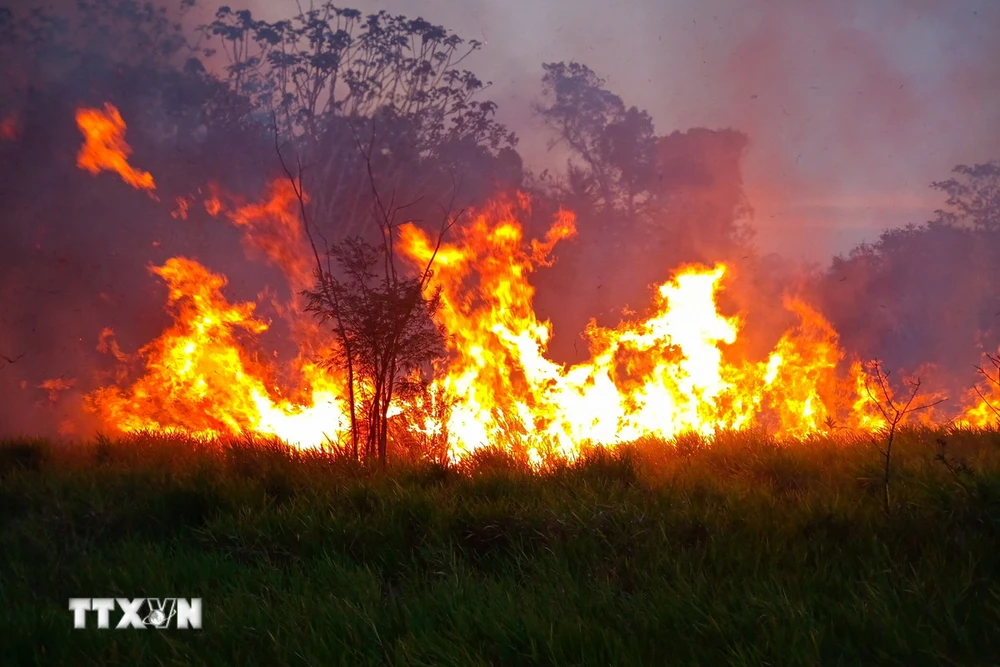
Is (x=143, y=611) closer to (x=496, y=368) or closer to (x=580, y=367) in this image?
(x=496, y=368)

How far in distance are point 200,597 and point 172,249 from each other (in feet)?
30.1

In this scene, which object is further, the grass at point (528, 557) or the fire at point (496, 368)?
the fire at point (496, 368)

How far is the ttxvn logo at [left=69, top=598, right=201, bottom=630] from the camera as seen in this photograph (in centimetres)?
397

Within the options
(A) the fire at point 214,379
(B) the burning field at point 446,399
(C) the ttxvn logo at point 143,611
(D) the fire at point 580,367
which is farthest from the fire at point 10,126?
(C) the ttxvn logo at point 143,611

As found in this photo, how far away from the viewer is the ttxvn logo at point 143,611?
3973 millimetres

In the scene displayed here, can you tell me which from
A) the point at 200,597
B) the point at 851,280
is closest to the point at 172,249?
the point at 200,597

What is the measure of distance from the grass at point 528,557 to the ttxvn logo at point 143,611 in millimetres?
100

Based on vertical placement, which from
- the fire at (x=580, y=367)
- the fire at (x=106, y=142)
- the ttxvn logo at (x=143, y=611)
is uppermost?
the fire at (x=106, y=142)

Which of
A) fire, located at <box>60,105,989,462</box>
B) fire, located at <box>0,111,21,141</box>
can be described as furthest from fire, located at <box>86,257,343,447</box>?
fire, located at <box>0,111,21,141</box>

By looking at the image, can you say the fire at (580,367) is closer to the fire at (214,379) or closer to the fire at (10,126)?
the fire at (214,379)

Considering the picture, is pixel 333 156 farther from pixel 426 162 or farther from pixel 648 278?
pixel 648 278

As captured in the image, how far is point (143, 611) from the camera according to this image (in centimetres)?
420

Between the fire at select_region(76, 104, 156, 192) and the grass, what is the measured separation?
5.63 m

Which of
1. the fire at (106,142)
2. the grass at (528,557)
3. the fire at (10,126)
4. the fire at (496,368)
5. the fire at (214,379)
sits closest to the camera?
the grass at (528,557)
